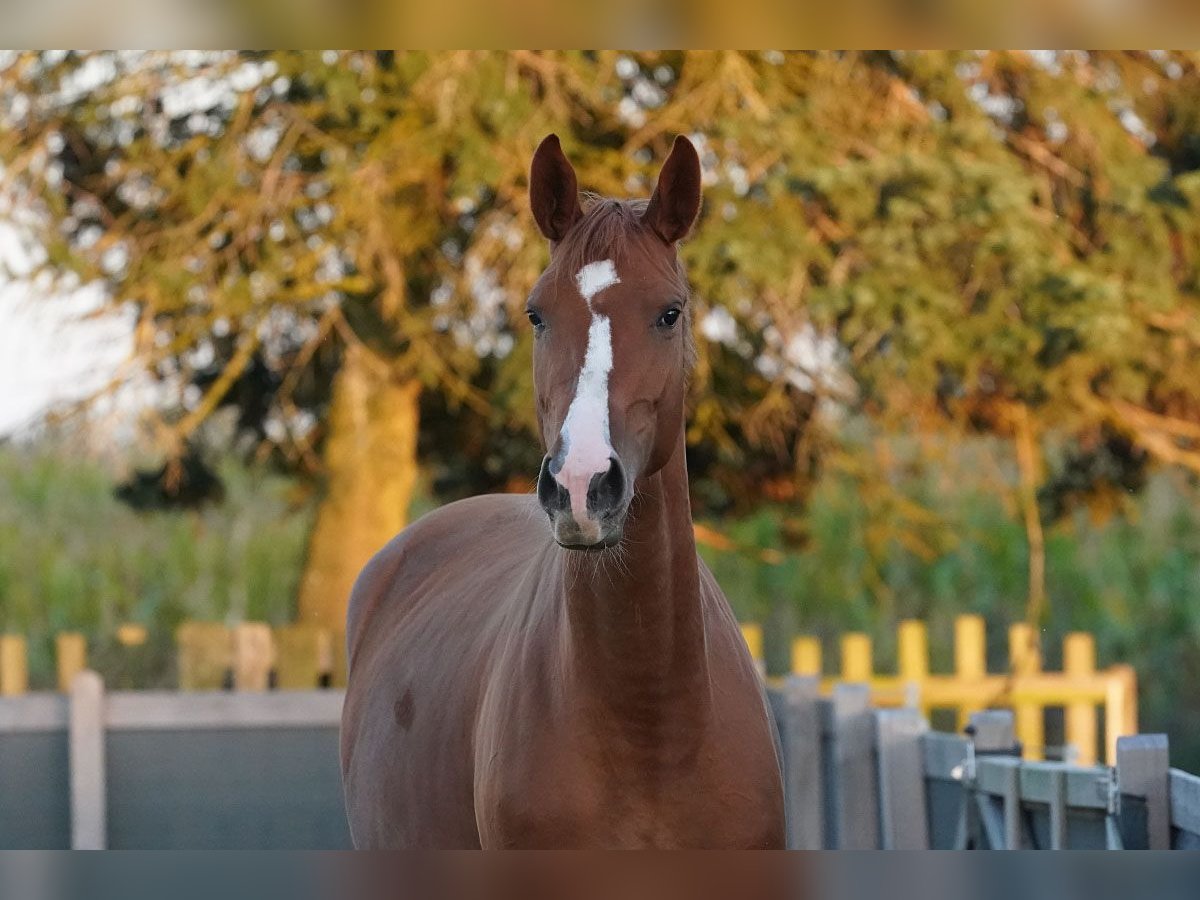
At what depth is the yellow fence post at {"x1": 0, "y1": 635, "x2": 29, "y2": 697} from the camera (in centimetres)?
790

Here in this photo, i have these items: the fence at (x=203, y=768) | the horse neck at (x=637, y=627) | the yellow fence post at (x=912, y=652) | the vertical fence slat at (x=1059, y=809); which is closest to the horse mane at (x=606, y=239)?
the horse neck at (x=637, y=627)

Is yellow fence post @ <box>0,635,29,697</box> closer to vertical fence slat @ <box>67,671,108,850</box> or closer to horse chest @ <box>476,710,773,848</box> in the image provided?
vertical fence slat @ <box>67,671,108,850</box>

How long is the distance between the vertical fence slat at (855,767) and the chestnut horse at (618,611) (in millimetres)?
2136

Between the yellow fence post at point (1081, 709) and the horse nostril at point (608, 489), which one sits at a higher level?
the horse nostril at point (608, 489)

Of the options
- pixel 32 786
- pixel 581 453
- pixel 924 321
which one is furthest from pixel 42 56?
pixel 581 453

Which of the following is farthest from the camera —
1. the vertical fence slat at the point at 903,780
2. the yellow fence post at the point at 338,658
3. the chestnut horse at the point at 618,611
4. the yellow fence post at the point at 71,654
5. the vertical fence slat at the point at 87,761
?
the yellow fence post at the point at 71,654

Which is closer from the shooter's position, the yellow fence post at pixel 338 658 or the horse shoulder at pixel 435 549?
the horse shoulder at pixel 435 549

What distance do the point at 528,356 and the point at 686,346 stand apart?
4.17 meters

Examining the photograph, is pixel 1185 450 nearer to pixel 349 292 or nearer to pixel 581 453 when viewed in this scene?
pixel 349 292

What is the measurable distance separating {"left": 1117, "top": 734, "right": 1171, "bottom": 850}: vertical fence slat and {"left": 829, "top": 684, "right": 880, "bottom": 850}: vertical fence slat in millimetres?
1888

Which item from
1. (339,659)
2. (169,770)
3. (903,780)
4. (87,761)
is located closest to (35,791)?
(87,761)

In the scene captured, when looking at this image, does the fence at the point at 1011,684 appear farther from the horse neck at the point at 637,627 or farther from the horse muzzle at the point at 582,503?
the horse muzzle at the point at 582,503

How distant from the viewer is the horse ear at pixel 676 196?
295 cm

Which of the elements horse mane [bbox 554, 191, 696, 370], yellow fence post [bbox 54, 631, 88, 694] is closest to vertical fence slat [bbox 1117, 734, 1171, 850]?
horse mane [bbox 554, 191, 696, 370]
